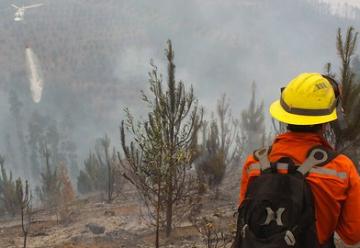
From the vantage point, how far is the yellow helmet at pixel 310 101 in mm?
1857

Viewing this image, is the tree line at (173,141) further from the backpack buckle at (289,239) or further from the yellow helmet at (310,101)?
the backpack buckle at (289,239)

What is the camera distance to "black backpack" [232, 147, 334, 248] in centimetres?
169

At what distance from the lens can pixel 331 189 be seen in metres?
1.75

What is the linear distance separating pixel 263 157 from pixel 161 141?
681 centimetres

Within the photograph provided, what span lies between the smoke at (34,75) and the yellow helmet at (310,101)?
117 metres

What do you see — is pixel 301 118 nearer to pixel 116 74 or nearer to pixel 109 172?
pixel 109 172

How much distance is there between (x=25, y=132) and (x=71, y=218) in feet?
272

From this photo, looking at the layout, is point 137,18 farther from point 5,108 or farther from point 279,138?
point 279,138

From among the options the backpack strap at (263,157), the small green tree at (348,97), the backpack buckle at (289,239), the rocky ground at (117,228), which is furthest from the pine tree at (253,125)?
the backpack buckle at (289,239)

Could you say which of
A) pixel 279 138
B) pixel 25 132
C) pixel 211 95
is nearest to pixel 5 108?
pixel 25 132

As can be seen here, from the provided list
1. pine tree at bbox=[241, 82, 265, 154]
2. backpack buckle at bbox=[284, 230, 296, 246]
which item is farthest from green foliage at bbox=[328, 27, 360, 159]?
pine tree at bbox=[241, 82, 265, 154]

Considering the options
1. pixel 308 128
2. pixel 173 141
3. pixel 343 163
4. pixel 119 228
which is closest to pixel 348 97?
pixel 173 141

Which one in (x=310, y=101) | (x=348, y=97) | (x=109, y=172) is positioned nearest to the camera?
(x=310, y=101)

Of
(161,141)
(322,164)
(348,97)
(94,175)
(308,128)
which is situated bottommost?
(94,175)
